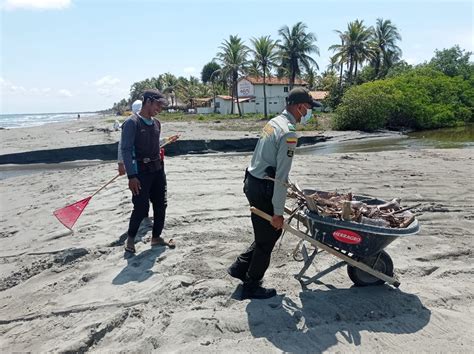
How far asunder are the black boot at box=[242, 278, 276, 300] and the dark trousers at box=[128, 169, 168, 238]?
1633mm

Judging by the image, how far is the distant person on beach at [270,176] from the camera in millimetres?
3289

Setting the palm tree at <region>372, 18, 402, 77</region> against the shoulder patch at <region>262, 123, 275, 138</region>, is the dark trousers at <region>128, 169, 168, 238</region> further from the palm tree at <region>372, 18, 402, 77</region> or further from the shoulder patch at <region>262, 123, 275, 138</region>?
the palm tree at <region>372, 18, 402, 77</region>

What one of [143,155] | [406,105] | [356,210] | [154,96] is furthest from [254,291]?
[406,105]

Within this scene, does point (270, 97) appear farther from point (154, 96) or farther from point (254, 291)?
point (254, 291)

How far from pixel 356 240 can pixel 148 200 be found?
8.36 ft

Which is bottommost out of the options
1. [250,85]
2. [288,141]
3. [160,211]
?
[160,211]

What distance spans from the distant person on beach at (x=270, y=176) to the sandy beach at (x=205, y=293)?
30 centimetres

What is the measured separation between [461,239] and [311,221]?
2850mm

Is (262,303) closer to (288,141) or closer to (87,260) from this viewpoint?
(288,141)

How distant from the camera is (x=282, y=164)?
10.8 ft

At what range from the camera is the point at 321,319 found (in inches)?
132

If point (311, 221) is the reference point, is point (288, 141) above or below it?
above

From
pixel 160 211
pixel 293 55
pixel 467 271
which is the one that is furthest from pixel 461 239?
pixel 293 55

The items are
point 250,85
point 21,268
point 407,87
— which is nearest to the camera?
point 21,268
